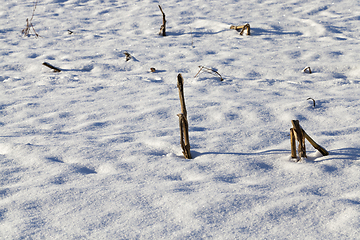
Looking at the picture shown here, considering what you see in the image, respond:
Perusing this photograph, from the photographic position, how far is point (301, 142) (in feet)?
5.46

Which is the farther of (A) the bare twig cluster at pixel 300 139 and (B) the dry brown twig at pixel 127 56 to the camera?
(B) the dry brown twig at pixel 127 56

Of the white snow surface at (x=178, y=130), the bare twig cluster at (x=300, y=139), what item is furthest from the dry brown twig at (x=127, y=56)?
the bare twig cluster at (x=300, y=139)

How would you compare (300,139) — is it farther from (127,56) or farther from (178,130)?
(127,56)

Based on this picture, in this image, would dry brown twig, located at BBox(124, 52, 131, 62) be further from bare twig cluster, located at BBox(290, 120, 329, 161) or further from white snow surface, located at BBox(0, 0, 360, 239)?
bare twig cluster, located at BBox(290, 120, 329, 161)

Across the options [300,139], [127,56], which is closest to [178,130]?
[300,139]

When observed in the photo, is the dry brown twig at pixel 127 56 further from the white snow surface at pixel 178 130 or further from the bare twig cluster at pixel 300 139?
the bare twig cluster at pixel 300 139

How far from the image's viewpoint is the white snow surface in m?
1.25

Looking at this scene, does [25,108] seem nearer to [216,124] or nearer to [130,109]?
[130,109]

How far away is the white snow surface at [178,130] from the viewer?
1.25 m

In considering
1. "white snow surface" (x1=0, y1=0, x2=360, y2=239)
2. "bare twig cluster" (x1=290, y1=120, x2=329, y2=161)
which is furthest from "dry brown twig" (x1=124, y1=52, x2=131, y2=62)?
"bare twig cluster" (x1=290, y1=120, x2=329, y2=161)

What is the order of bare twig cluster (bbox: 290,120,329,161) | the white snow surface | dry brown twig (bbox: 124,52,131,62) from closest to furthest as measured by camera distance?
the white snow surface
bare twig cluster (bbox: 290,120,329,161)
dry brown twig (bbox: 124,52,131,62)

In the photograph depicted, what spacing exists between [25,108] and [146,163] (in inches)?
57.8

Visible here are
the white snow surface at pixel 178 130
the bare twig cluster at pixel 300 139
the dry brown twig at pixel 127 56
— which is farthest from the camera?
the dry brown twig at pixel 127 56

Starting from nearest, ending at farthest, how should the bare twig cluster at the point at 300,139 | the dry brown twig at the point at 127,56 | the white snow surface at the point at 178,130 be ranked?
the white snow surface at the point at 178,130 → the bare twig cluster at the point at 300,139 → the dry brown twig at the point at 127,56
